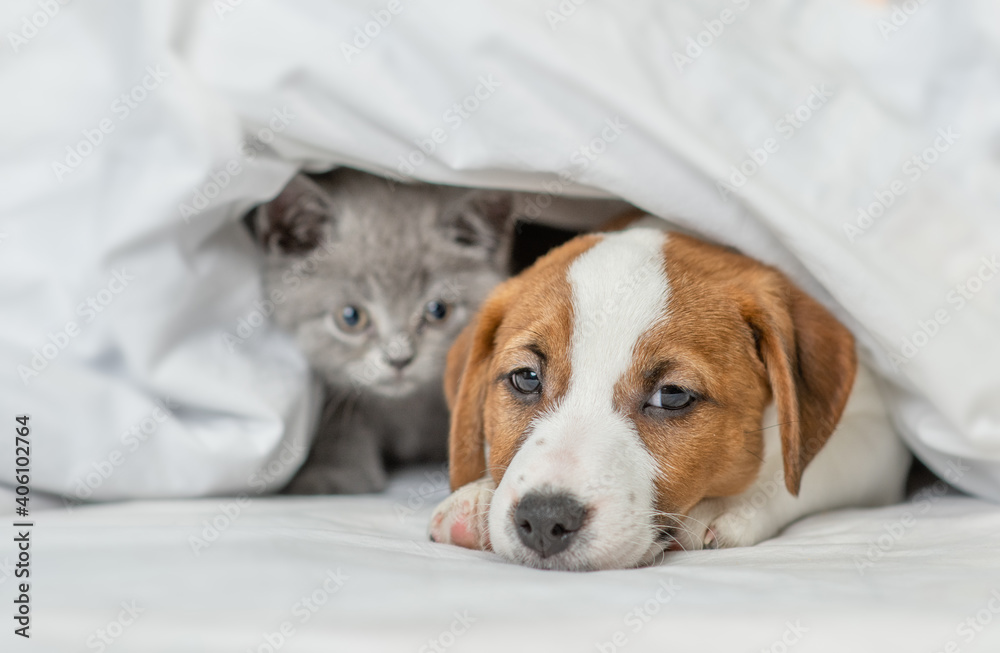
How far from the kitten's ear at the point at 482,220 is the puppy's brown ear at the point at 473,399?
0.54m

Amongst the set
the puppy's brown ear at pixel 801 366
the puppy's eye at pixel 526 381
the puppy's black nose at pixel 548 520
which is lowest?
the puppy's black nose at pixel 548 520

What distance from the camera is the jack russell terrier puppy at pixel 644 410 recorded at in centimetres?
143

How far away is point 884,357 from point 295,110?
1524 mm

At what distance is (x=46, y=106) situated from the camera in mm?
1789

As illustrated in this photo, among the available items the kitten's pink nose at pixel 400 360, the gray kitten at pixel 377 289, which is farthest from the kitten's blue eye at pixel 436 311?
the kitten's pink nose at pixel 400 360

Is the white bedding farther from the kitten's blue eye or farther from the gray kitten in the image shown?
the kitten's blue eye

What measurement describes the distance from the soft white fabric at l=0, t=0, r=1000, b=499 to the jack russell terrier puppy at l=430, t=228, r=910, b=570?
17 cm

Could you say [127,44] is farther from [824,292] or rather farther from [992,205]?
[992,205]

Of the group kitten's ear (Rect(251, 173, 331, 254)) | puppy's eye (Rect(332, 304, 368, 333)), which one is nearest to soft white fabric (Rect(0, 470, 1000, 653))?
puppy's eye (Rect(332, 304, 368, 333))

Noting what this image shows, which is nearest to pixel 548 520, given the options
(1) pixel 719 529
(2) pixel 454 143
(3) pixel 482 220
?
(1) pixel 719 529

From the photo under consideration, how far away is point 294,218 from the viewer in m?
2.35

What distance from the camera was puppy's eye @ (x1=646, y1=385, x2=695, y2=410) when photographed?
160 cm

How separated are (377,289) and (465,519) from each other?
969mm

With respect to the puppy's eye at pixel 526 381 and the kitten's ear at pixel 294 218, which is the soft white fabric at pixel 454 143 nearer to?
the kitten's ear at pixel 294 218
